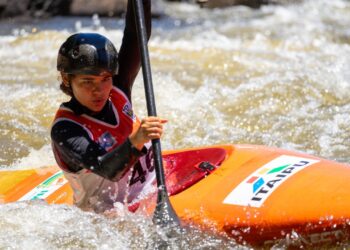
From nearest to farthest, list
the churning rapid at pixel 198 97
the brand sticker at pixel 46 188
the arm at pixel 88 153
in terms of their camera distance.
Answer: the arm at pixel 88 153 → the churning rapid at pixel 198 97 → the brand sticker at pixel 46 188

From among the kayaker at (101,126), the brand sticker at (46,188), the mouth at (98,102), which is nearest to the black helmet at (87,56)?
the kayaker at (101,126)

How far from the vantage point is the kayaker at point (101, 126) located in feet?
9.26

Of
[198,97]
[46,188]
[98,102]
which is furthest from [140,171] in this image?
[198,97]

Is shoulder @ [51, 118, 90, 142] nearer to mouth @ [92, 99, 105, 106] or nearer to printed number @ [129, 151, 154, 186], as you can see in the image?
mouth @ [92, 99, 105, 106]

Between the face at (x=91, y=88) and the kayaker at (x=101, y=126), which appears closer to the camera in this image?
the kayaker at (x=101, y=126)

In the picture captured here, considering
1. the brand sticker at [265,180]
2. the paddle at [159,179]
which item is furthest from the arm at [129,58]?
the brand sticker at [265,180]

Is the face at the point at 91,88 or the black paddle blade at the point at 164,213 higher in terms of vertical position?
the face at the point at 91,88

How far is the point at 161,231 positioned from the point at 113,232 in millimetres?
218

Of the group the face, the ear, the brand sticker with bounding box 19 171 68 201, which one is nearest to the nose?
the face

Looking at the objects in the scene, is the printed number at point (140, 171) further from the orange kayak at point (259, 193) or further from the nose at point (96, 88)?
the nose at point (96, 88)

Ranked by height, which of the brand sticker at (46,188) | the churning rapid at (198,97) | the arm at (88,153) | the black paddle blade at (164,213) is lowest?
the churning rapid at (198,97)

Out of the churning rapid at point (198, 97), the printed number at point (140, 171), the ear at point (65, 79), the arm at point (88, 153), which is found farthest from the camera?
the printed number at point (140, 171)

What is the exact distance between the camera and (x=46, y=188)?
380 centimetres

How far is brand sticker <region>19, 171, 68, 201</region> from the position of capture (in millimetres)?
3731
